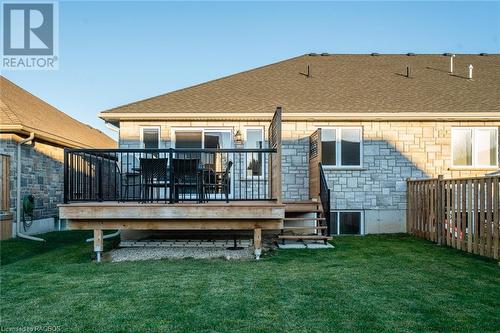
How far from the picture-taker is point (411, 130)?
10.7 m

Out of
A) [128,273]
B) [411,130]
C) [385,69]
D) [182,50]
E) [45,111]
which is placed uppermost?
[182,50]

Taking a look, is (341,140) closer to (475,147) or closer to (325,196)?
(325,196)

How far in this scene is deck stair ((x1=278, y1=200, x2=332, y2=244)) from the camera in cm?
803

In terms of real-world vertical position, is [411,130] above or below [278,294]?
above

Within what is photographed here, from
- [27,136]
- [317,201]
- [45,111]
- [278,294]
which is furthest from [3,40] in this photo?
[278,294]

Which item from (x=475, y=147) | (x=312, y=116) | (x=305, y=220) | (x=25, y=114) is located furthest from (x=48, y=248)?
(x=475, y=147)

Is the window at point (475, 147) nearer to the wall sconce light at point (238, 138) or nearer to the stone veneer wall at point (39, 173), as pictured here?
the wall sconce light at point (238, 138)

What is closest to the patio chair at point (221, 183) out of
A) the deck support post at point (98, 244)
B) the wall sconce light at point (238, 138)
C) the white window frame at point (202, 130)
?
the wall sconce light at point (238, 138)

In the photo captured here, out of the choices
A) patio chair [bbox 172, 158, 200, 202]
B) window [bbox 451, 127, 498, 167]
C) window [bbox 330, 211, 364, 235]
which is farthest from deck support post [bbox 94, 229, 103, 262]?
window [bbox 451, 127, 498, 167]

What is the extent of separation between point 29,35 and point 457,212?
463 inches

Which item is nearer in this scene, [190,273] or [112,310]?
[112,310]

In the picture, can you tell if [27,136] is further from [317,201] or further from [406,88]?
[406,88]

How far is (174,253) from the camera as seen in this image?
743 cm

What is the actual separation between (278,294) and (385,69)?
36.4 ft
